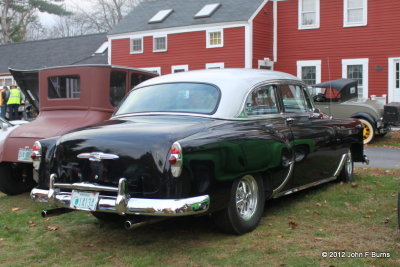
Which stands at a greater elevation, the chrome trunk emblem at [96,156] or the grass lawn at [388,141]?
the chrome trunk emblem at [96,156]

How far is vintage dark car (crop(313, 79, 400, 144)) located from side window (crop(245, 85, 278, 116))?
319 inches

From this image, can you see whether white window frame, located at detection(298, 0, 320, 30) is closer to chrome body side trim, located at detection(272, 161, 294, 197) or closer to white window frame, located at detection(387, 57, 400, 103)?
white window frame, located at detection(387, 57, 400, 103)

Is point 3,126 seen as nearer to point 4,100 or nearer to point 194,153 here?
point 194,153

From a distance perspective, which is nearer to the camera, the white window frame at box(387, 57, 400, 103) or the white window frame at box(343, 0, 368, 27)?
the white window frame at box(387, 57, 400, 103)

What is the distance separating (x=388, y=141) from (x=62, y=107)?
33.8 ft

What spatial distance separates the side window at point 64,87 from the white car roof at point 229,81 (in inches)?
78.8

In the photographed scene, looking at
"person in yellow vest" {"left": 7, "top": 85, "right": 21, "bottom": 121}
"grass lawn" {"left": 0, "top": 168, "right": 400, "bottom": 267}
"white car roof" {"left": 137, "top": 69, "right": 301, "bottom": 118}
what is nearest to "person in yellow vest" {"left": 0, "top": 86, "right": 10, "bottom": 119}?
"person in yellow vest" {"left": 7, "top": 85, "right": 21, "bottom": 121}

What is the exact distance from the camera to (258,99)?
19.6 ft

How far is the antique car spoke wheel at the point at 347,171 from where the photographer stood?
776cm

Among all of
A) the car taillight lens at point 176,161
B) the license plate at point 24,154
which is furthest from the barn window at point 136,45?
the car taillight lens at point 176,161

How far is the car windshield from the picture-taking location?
5605 millimetres

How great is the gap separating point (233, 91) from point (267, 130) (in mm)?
566

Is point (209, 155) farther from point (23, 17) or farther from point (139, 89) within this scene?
point (23, 17)

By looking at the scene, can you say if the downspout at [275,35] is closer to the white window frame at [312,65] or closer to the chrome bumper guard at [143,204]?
the white window frame at [312,65]
